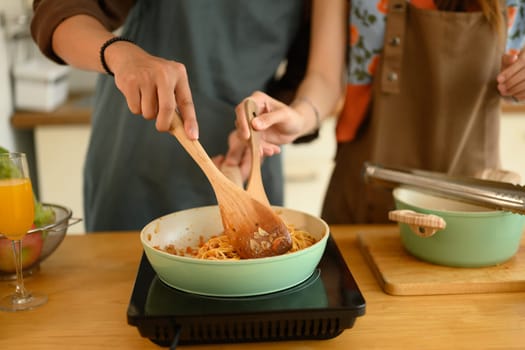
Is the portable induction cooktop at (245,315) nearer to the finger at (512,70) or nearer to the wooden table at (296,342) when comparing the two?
the wooden table at (296,342)

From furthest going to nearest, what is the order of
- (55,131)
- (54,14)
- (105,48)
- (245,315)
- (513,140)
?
(513,140) < (55,131) < (54,14) < (105,48) < (245,315)

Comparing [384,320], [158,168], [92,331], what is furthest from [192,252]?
[158,168]

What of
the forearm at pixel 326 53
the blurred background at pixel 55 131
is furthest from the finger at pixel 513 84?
the blurred background at pixel 55 131

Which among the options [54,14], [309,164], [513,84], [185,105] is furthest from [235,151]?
[309,164]

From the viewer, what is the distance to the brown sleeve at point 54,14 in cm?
105

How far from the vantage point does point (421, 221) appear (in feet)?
2.96

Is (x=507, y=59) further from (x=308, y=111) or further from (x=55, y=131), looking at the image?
(x=55, y=131)

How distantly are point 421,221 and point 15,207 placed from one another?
0.59 m

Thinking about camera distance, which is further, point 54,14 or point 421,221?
point 54,14

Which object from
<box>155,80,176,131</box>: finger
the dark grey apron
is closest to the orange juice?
<box>155,80,176,131</box>: finger

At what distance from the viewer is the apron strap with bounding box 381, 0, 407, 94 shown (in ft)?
3.91

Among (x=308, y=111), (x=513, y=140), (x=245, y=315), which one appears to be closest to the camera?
(x=245, y=315)

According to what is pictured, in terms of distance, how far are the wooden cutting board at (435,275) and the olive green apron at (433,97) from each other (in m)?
0.30

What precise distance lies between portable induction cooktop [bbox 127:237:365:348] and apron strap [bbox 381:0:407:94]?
58 cm
